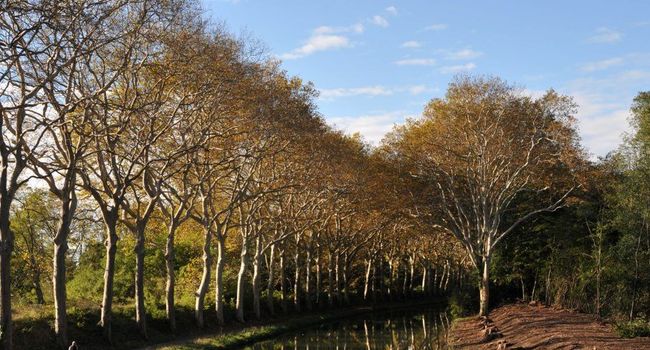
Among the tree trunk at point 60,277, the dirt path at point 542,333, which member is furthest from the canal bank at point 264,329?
the dirt path at point 542,333

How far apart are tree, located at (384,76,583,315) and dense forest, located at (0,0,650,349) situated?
0.41ft

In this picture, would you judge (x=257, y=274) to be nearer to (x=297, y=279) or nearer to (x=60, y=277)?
(x=297, y=279)

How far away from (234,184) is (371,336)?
36.3 ft

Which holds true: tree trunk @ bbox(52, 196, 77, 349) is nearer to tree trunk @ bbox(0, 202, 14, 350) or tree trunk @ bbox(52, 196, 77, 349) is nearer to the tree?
tree trunk @ bbox(0, 202, 14, 350)

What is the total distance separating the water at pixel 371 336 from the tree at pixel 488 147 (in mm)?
5702

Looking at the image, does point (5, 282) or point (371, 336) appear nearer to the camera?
point (5, 282)

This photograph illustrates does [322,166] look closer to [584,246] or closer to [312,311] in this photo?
[312,311]

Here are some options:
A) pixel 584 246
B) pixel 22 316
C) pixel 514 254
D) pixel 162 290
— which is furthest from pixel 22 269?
pixel 584 246

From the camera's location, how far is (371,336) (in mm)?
36156

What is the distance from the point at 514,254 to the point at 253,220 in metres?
24.6

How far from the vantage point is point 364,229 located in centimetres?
5444

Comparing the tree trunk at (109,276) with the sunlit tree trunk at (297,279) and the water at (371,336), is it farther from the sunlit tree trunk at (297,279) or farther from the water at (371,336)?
the sunlit tree trunk at (297,279)

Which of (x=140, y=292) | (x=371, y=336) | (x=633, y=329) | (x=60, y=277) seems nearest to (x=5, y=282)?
(x=60, y=277)

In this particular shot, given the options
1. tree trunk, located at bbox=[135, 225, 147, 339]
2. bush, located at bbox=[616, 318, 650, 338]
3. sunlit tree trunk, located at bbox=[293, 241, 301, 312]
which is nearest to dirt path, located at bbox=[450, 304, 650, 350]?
bush, located at bbox=[616, 318, 650, 338]
